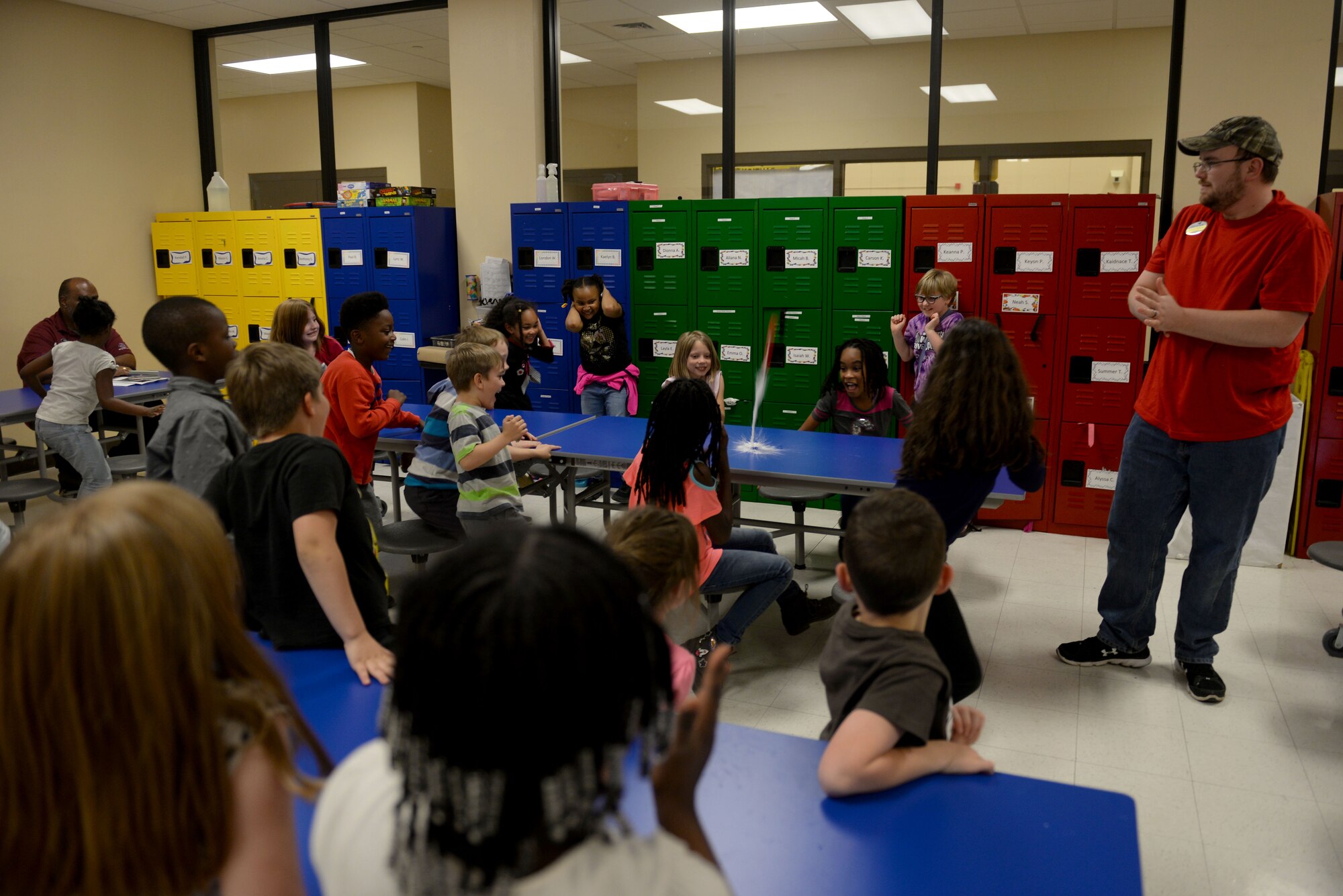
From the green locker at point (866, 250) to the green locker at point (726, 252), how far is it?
0.49m

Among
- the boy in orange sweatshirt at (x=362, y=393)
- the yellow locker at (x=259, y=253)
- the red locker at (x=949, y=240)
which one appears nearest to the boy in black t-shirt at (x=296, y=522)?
the boy in orange sweatshirt at (x=362, y=393)

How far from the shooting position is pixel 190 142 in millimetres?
7555

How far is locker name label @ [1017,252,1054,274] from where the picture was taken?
191 inches

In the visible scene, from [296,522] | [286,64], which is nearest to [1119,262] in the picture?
[296,522]

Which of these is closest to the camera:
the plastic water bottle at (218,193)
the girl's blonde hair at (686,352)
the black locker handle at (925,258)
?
the girl's blonde hair at (686,352)

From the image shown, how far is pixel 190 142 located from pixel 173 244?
0.96 meters

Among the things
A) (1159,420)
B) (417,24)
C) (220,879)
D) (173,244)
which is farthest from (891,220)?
(173,244)

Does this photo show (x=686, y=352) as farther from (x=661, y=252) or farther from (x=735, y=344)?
(x=661, y=252)

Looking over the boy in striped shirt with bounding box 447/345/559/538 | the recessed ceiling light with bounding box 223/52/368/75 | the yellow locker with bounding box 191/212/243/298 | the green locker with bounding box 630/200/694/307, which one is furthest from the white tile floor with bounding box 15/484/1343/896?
the recessed ceiling light with bounding box 223/52/368/75

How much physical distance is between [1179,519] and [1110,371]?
1.94 metres

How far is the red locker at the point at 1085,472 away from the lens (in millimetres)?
4934

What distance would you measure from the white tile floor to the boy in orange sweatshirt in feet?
2.87

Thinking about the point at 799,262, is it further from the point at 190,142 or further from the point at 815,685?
the point at 190,142

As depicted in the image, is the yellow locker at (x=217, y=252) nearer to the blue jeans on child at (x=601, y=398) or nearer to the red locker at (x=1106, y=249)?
the blue jeans on child at (x=601, y=398)
